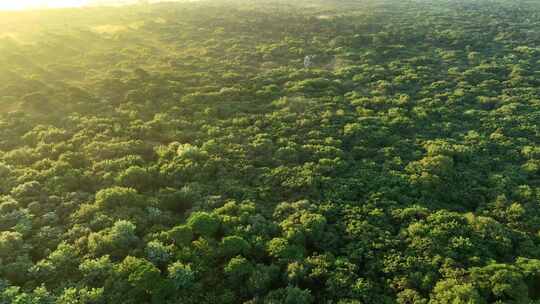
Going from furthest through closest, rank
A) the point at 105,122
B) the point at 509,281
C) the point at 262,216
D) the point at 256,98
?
1. the point at 256,98
2. the point at 105,122
3. the point at 262,216
4. the point at 509,281

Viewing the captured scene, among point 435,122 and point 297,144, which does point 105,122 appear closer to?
point 297,144

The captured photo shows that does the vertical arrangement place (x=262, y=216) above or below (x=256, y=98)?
below

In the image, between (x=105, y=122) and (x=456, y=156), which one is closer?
(x=456, y=156)

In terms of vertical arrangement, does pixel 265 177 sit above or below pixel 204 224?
above

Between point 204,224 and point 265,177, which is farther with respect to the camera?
point 265,177

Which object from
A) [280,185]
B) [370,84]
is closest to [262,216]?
[280,185]

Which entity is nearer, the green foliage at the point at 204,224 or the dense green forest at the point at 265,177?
the dense green forest at the point at 265,177

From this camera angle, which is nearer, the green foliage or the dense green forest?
the dense green forest

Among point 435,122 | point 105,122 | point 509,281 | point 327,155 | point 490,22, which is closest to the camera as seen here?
point 509,281
